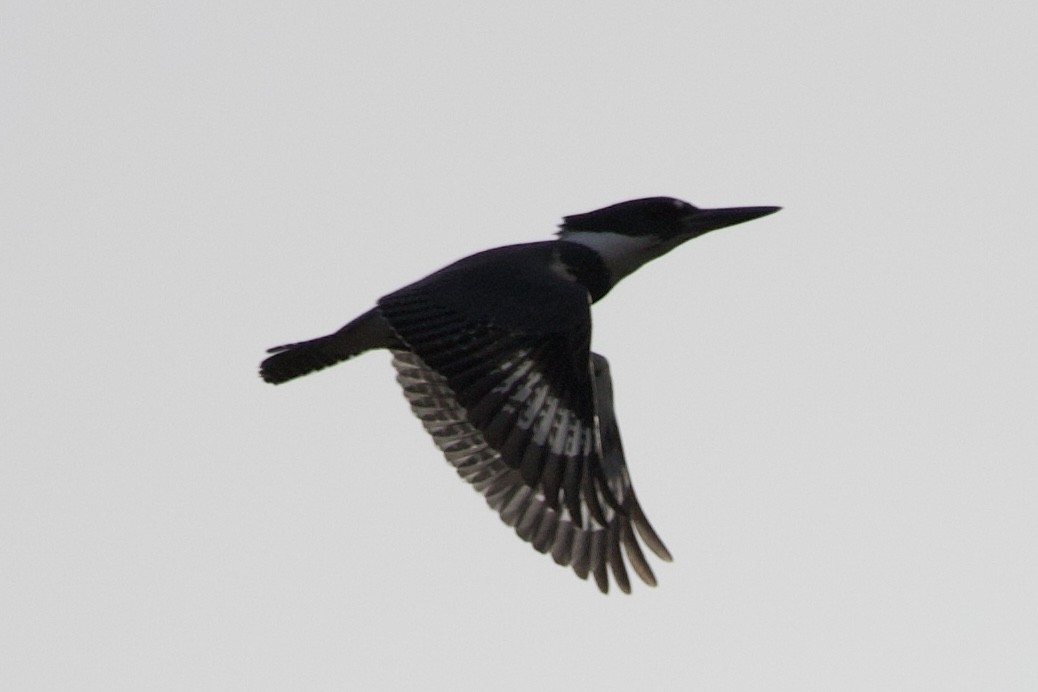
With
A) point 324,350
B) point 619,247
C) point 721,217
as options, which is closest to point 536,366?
point 324,350

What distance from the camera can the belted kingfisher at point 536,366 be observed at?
8922mm

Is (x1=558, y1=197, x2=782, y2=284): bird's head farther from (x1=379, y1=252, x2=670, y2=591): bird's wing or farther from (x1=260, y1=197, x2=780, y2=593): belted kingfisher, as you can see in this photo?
(x1=379, y1=252, x2=670, y2=591): bird's wing

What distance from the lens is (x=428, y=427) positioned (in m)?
10.8

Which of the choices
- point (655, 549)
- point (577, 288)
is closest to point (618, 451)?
point (655, 549)

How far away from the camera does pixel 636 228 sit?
1066 cm

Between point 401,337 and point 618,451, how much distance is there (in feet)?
6.01

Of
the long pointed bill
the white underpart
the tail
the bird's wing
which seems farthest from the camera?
the long pointed bill

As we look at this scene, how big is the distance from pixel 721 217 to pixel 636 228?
461mm

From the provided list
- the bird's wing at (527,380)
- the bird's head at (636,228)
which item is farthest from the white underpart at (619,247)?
the bird's wing at (527,380)

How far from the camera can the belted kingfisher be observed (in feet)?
29.3

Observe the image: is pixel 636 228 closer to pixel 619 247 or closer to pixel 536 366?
pixel 619 247

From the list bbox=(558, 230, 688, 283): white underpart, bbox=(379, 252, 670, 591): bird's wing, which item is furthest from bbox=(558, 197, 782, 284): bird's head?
bbox=(379, 252, 670, 591): bird's wing

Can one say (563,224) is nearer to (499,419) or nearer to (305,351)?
(305,351)

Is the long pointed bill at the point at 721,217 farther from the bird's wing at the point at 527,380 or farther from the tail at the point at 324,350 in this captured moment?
the tail at the point at 324,350
